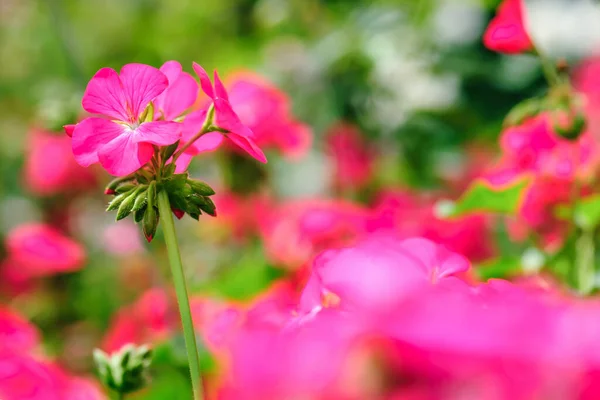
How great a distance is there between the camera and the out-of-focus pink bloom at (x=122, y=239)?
1.89 meters

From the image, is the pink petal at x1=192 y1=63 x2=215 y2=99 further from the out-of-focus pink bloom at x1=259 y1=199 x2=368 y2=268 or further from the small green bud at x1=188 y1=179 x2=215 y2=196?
the out-of-focus pink bloom at x1=259 y1=199 x2=368 y2=268

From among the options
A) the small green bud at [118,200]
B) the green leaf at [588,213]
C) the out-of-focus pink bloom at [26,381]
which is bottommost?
the green leaf at [588,213]

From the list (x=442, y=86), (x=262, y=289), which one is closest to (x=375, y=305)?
(x=262, y=289)

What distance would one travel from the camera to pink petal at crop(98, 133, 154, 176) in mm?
416

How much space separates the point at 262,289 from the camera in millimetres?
1044

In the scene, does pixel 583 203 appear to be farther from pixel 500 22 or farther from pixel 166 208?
pixel 166 208

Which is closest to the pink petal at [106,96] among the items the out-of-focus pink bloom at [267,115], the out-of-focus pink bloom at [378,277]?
the out-of-focus pink bloom at [378,277]

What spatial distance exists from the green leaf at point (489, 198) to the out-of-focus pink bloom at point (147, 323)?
1.49 feet

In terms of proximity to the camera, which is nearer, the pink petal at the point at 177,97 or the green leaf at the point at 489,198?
the pink petal at the point at 177,97

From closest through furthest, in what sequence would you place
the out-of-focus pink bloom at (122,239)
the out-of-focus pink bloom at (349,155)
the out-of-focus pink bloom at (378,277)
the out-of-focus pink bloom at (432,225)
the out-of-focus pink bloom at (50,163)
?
the out-of-focus pink bloom at (378,277), the out-of-focus pink bloom at (432,225), the out-of-focus pink bloom at (349,155), the out-of-focus pink bloom at (50,163), the out-of-focus pink bloom at (122,239)

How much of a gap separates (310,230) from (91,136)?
64cm

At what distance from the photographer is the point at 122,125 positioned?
46 cm

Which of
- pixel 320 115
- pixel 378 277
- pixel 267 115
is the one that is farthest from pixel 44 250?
pixel 378 277

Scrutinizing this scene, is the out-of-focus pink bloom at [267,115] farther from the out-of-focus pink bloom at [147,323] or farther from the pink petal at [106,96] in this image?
the pink petal at [106,96]
